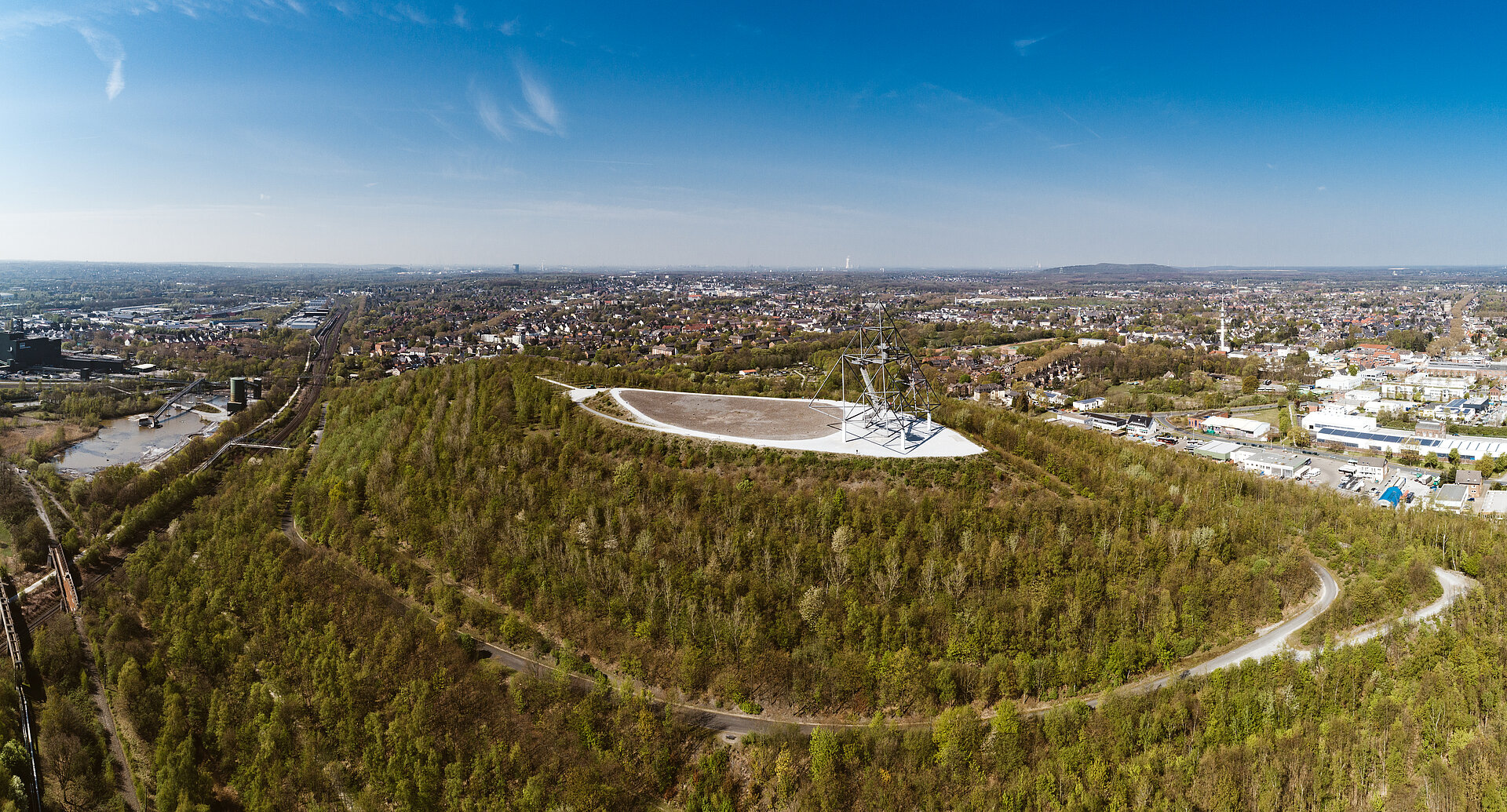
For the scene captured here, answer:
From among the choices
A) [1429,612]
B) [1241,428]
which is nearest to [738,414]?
[1429,612]

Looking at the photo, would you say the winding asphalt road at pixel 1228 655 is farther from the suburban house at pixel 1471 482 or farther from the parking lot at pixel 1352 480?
the suburban house at pixel 1471 482

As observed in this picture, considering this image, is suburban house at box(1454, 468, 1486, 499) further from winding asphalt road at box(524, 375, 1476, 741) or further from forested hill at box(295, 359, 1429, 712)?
forested hill at box(295, 359, 1429, 712)

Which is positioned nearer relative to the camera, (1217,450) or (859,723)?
(859,723)

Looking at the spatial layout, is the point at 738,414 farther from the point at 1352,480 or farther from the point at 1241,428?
the point at 1241,428

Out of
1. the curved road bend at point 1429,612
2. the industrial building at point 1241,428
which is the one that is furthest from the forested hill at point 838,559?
the industrial building at point 1241,428

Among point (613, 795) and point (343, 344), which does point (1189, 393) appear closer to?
point (613, 795)

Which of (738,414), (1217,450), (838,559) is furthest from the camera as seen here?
(1217,450)

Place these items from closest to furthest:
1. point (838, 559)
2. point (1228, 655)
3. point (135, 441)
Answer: point (838, 559)
point (1228, 655)
point (135, 441)
